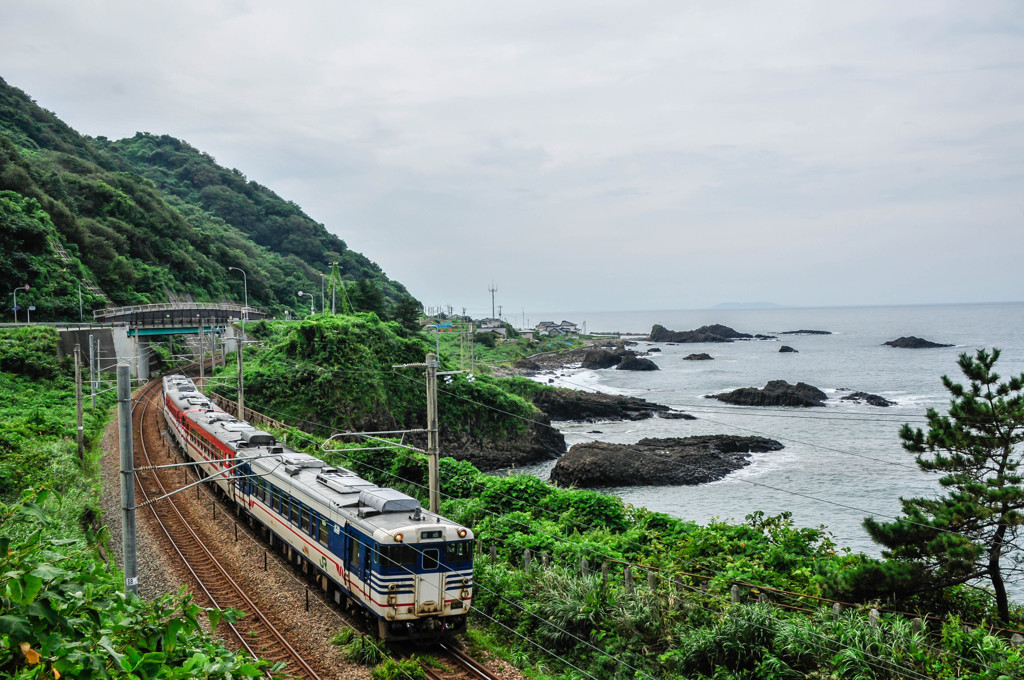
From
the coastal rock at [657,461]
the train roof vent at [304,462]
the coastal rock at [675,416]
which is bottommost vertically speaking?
the coastal rock at [657,461]

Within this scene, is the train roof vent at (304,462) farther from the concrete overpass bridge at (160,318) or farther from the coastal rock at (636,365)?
the coastal rock at (636,365)

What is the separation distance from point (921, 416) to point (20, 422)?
62.2m

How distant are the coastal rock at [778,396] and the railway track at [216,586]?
56.4m

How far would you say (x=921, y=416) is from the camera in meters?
59.0

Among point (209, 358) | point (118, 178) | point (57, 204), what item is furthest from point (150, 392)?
point (118, 178)

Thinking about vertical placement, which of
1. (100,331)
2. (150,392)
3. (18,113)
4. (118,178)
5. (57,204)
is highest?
(18,113)

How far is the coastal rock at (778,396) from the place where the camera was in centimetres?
6894

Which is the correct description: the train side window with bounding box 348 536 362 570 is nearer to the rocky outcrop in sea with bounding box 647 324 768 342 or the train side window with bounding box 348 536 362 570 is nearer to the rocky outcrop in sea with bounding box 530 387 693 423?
the rocky outcrop in sea with bounding box 530 387 693 423

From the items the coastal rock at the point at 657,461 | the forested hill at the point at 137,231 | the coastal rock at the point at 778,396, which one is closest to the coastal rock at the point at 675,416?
the coastal rock at the point at 778,396

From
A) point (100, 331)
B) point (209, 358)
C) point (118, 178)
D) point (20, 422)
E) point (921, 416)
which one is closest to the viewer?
point (20, 422)

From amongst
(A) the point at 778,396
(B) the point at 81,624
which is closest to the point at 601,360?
(A) the point at 778,396

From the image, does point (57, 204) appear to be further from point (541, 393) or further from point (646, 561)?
point (646, 561)

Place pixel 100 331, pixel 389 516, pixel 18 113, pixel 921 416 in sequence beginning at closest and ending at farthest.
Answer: pixel 389 516 < pixel 100 331 < pixel 921 416 < pixel 18 113

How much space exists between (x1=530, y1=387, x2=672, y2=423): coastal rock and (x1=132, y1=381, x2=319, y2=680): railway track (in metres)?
40.8
